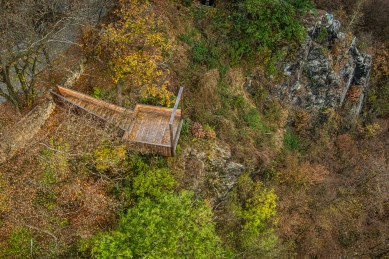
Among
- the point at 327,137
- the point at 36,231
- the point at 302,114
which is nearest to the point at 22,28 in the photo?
the point at 36,231

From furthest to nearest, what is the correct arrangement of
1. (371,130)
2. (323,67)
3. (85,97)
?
(371,130)
(323,67)
(85,97)

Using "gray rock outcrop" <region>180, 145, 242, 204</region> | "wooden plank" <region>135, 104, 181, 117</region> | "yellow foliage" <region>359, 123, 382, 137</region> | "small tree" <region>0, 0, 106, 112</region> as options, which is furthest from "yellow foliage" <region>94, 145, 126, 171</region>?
"yellow foliage" <region>359, 123, 382, 137</region>

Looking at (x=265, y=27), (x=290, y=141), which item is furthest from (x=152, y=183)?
(x=265, y=27)

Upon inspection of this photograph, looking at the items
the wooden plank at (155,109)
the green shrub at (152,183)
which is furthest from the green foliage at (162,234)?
the wooden plank at (155,109)

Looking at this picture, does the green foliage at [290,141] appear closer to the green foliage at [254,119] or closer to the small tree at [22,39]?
the green foliage at [254,119]

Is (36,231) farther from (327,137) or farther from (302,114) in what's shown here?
(327,137)

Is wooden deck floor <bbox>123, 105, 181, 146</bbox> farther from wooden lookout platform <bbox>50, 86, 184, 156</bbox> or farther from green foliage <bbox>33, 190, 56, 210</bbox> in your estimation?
green foliage <bbox>33, 190, 56, 210</bbox>

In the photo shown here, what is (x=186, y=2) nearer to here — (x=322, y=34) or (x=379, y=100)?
(x=322, y=34)
